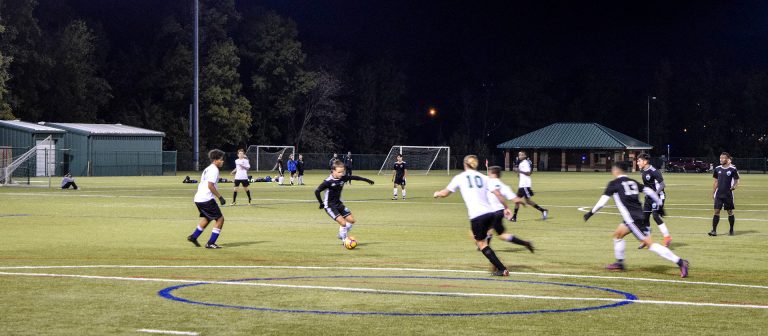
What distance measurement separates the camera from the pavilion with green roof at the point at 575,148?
128 m

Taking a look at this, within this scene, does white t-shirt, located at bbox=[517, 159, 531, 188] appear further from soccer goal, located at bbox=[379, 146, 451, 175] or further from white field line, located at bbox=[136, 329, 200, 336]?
soccer goal, located at bbox=[379, 146, 451, 175]

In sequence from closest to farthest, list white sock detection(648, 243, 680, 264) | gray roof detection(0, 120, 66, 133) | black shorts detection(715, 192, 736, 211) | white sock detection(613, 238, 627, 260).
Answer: white sock detection(648, 243, 680, 264), white sock detection(613, 238, 627, 260), black shorts detection(715, 192, 736, 211), gray roof detection(0, 120, 66, 133)

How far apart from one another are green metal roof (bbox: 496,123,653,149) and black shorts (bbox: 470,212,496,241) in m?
113

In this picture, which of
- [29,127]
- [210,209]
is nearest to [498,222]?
[210,209]

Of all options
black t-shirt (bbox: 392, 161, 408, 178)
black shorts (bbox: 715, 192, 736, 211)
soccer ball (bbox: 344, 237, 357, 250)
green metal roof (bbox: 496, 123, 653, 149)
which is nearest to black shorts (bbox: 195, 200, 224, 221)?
soccer ball (bbox: 344, 237, 357, 250)

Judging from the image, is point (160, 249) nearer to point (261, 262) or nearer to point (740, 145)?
point (261, 262)

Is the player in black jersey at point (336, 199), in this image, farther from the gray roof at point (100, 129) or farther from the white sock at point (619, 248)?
the gray roof at point (100, 129)

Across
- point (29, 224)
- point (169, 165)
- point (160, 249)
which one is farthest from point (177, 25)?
point (160, 249)

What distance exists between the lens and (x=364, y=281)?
15.5 metres

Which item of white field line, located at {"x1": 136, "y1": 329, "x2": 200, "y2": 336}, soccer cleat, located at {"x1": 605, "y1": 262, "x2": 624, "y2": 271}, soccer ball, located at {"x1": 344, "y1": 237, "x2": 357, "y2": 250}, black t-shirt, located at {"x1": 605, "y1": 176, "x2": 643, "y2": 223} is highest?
black t-shirt, located at {"x1": 605, "y1": 176, "x2": 643, "y2": 223}

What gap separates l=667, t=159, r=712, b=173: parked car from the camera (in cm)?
11788

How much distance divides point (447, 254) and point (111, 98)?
8863cm

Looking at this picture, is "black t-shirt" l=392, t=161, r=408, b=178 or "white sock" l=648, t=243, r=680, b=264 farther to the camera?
"black t-shirt" l=392, t=161, r=408, b=178

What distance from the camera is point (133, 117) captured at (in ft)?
330
